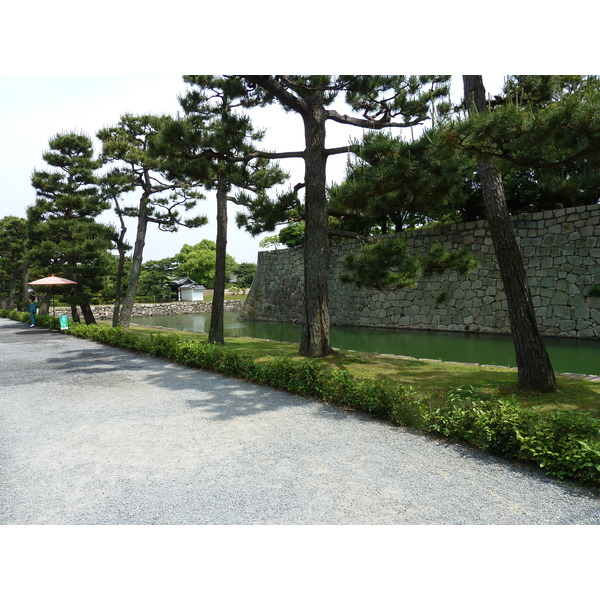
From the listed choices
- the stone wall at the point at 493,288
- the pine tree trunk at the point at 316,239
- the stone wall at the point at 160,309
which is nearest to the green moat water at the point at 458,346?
the stone wall at the point at 493,288

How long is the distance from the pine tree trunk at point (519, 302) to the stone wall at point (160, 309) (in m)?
24.8

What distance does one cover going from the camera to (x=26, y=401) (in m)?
5.05

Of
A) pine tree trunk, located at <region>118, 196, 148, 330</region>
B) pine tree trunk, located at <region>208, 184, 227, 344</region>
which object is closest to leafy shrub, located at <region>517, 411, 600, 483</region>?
pine tree trunk, located at <region>208, 184, 227, 344</region>

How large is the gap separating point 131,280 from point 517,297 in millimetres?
9883

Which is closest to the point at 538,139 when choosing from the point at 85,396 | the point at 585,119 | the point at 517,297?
the point at 585,119

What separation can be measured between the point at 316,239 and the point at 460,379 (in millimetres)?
2933

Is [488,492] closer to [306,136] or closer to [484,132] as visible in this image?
[484,132]

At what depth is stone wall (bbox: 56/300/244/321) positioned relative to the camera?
26.1 m

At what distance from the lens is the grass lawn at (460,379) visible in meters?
4.09

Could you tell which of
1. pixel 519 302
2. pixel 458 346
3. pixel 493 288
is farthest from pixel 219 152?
pixel 493 288

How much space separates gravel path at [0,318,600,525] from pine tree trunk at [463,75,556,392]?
1.69 meters

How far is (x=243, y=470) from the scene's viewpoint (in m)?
2.95

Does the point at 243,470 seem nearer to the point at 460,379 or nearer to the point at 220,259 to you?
the point at 460,379

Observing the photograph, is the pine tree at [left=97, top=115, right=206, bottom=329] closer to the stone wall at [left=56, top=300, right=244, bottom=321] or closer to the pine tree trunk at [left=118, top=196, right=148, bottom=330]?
the pine tree trunk at [left=118, top=196, right=148, bottom=330]
